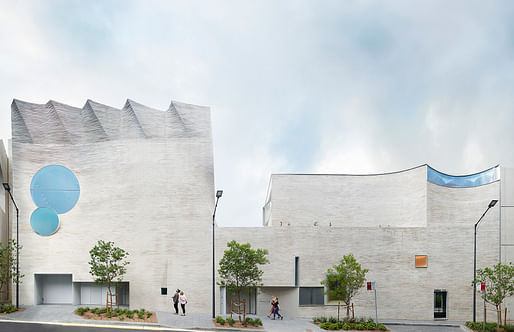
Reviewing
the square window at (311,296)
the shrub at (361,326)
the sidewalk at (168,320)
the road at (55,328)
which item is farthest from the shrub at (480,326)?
the road at (55,328)

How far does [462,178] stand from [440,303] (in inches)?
362

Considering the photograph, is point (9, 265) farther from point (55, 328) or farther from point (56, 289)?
point (55, 328)

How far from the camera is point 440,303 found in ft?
96.5

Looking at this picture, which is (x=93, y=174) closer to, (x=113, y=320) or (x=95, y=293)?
(x=95, y=293)

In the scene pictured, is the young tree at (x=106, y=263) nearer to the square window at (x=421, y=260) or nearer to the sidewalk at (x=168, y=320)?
the sidewalk at (x=168, y=320)

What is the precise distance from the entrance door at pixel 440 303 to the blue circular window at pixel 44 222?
88.0ft

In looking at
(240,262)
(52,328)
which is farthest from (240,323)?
(52,328)

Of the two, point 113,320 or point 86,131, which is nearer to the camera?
point 113,320

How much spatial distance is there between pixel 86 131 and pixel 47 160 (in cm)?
342

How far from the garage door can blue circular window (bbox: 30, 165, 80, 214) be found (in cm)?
490

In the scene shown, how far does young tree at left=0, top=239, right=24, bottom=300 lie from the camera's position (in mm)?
27609

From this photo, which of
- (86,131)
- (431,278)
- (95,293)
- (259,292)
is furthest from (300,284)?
(86,131)

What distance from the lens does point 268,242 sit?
2912 cm

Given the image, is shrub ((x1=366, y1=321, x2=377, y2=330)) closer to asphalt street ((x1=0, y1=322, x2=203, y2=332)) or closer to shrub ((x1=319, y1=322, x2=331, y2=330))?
shrub ((x1=319, y1=322, x2=331, y2=330))
